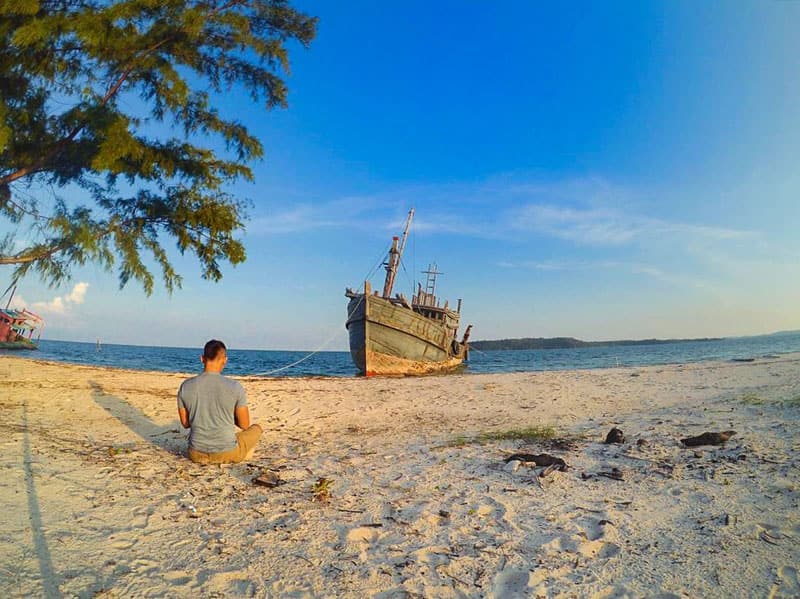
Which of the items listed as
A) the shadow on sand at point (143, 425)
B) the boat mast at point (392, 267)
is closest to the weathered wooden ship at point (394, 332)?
the boat mast at point (392, 267)

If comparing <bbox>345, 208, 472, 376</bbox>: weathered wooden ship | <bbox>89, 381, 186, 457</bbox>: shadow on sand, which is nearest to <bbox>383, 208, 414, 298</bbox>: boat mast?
<bbox>345, 208, 472, 376</bbox>: weathered wooden ship

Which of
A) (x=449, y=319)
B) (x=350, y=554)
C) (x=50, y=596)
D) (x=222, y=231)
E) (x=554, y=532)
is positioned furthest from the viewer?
(x=449, y=319)

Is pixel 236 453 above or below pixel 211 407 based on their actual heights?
below

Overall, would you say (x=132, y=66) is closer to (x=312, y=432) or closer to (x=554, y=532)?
(x=312, y=432)

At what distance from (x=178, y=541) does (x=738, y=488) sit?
4506mm

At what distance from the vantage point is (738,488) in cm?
377

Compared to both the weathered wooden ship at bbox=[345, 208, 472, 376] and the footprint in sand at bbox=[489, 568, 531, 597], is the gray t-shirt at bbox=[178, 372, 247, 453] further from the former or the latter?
the weathered wooden ship at bbox=[345, 208, 472, 376]

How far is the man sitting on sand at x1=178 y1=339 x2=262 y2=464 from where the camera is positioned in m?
4.75

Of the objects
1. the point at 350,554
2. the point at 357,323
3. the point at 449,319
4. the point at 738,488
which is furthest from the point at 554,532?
the point at 449,319

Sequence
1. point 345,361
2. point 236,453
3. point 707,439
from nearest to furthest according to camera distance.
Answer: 1. point 236,453
2. point 707,439
3. point 345,361

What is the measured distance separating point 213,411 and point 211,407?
5 cm

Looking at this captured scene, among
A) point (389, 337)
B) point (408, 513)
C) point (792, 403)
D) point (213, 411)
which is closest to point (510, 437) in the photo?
point (408, 513)

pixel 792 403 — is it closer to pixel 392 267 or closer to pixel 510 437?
pixel 510 437

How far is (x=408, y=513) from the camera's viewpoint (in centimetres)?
356
